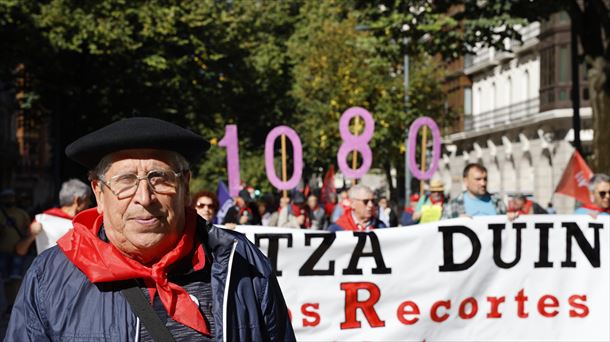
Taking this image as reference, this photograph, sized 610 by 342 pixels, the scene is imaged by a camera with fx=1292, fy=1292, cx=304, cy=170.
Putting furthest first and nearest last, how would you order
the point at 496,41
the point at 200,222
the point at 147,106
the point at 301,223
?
the point at 147,106 < the point at 496,41 < the point at 301,223 < the point at 200,222

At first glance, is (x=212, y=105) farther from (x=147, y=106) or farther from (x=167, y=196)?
(x=167, y=196)

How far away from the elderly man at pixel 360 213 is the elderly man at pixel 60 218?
193 centimetres

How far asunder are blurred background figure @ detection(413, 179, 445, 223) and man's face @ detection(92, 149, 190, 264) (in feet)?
36.5

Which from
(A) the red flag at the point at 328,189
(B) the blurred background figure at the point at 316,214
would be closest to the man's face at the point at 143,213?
(B) the blurred background figure at the point at 316,214

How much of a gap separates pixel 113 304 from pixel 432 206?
471 inches

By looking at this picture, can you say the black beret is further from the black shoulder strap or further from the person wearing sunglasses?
the person wearing sunglasses

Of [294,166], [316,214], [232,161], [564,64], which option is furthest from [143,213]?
[564,64]

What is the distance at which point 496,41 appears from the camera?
19.7 m

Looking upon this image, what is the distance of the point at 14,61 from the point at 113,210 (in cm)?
3129

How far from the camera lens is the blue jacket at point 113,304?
3.47 metres

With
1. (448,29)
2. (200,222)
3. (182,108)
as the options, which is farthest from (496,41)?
(182,108)

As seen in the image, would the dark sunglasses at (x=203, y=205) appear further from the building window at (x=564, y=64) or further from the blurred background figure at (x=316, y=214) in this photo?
the building window at (x=564, y=64)

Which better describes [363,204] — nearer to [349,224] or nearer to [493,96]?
[349,224]

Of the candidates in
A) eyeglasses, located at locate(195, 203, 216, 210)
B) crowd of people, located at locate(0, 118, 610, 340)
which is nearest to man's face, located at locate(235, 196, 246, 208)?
crowd of people, located at locate(0, 118, 610, 340)
